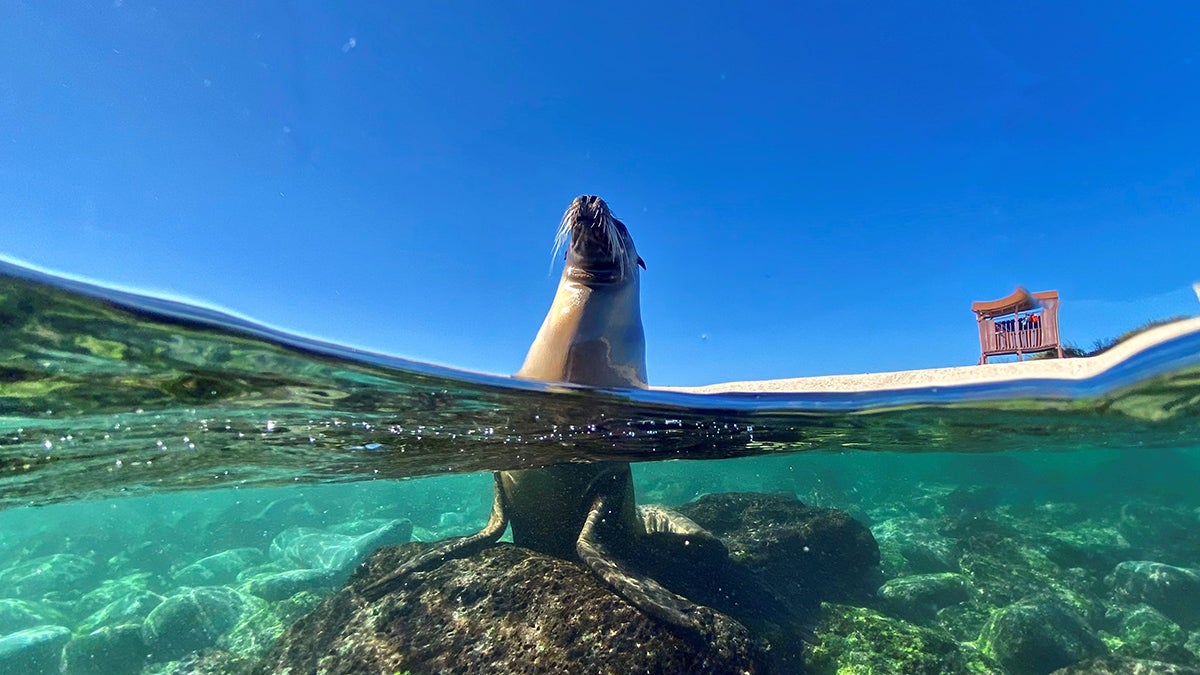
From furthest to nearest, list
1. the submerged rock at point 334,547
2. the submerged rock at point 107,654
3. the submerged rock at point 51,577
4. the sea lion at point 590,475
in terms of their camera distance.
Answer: the submerged rock at point 51,577
the submerged rock at point 334,547
the submerged rock at point 107,654
the sea lion at point 590,475

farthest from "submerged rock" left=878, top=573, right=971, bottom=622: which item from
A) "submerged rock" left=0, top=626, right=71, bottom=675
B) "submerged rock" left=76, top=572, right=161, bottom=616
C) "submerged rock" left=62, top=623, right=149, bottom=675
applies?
"submerged rock" left=76, top=572, right=161, bottom=616

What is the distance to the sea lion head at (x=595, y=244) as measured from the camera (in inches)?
207

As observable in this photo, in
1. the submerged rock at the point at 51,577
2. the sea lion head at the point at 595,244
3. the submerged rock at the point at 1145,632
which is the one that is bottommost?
the submerged rock at the point at 51,577

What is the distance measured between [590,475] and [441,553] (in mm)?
2212

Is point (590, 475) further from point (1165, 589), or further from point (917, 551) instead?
point (1165, 589)

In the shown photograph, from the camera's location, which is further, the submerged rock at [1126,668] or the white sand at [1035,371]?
the submerged rock at [1126,668]

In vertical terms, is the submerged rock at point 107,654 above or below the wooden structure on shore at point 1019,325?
below

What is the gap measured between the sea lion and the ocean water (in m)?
0.37

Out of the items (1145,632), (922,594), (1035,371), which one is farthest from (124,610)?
(1145,632)

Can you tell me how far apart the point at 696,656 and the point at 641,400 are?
2.67 meters

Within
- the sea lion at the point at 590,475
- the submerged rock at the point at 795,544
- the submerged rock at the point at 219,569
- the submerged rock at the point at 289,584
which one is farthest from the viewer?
the submerged rock at the point at 219,569

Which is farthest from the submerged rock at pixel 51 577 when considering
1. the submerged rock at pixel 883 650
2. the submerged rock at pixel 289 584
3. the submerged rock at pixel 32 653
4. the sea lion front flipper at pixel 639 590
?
the submerged rock at pixel 883 650

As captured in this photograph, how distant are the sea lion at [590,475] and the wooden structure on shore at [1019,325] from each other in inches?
220

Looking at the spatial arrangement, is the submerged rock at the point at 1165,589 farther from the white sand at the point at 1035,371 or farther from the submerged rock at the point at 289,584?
the submerged rock at the point at 289,584
